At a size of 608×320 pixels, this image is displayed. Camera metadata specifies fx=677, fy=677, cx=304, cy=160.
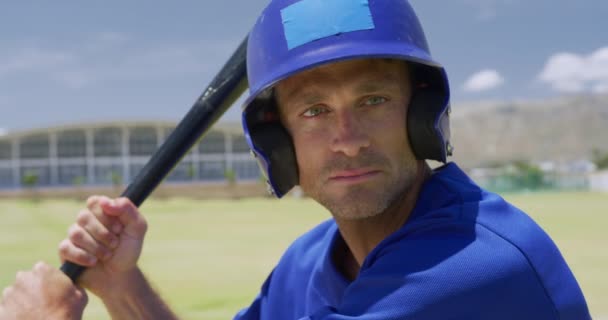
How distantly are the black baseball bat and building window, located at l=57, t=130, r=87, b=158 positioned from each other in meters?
68.9

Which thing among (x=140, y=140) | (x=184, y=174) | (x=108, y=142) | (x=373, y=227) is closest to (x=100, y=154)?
(x=108, y=142)

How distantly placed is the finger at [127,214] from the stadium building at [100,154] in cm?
6362

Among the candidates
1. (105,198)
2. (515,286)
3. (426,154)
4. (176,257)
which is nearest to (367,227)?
(426,154)

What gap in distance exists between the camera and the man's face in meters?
1.71

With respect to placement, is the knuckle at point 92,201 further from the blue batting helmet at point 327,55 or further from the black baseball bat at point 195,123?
the blue batting helmet at point 327,55

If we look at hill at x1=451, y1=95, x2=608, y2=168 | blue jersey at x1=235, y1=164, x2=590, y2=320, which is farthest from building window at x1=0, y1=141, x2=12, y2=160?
hill at x1=451, y1=95, x2=608, y2=168

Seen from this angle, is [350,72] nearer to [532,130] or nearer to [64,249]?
[64,249]

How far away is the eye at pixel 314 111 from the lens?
1.76 meters

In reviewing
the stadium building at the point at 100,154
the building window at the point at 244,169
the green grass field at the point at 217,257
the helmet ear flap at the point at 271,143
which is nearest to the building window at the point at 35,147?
the stadium building at the point at 100,154

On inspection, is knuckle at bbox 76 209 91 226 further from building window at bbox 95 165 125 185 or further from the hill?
the hill

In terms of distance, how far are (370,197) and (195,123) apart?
764 mm

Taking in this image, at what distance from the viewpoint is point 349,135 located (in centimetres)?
170

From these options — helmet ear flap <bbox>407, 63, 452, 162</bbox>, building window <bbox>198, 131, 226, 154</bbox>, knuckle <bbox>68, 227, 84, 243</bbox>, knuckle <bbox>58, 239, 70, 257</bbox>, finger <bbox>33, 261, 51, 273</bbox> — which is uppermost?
helmet ear flap <bbox>407, 63, 452, 162</bbox>

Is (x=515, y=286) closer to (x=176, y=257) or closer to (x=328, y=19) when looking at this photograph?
(x=328, y=19)
